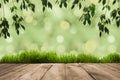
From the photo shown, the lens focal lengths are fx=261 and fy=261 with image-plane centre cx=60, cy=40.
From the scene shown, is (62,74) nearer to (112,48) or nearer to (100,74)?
(100,74)

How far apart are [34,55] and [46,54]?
0.15 meters

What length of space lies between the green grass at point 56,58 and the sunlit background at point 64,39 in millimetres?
106

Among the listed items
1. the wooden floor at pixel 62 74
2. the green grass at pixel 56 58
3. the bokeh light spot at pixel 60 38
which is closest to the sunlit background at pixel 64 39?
the bokeh light spot at pixel 60 38

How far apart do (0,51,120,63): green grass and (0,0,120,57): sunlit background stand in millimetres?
106

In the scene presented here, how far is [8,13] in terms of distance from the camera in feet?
11.4

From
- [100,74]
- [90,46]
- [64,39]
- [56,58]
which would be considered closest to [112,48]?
[90,46]

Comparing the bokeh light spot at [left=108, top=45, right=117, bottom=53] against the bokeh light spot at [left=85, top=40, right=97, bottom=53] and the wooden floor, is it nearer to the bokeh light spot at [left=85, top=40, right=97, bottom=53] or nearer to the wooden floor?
the bokeh light spot at [left=85, top=40, right=97, bottom=53]

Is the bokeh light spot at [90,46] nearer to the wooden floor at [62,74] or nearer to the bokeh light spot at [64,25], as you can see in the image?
the bokeh light spot at [64,25]

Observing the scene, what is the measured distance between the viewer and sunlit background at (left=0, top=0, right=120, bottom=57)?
10.9 feet

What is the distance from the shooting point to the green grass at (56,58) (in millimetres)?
3205

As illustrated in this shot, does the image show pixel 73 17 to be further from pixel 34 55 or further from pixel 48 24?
pixel 34 55

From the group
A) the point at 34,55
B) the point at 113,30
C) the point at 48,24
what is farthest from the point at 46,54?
the point at 113,30

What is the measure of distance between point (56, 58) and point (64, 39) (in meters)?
0.28

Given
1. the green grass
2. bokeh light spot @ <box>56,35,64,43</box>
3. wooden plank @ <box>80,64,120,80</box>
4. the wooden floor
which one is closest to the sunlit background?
bokeh light spot @ <box>56,35,64,43</box>
